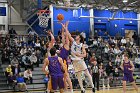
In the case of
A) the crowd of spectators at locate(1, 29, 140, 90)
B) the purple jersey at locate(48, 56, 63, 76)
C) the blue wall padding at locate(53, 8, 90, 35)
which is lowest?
the crowd of spectators at locate(1, 29, 140, 90)

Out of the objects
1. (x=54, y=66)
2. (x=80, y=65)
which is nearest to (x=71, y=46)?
(x=80, y=65)

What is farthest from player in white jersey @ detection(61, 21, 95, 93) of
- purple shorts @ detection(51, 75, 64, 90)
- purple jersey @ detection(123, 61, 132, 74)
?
purple jersey @ detection(123, 61, 132, 74)

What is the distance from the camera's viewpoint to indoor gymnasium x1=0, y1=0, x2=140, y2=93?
12269 mm

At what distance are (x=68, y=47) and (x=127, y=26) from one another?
27.2m

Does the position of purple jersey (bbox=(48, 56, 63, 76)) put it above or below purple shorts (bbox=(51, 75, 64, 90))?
above

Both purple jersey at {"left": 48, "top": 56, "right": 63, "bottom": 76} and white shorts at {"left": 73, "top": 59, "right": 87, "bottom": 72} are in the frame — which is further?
white shorts at {"left": 73, "top": 59, "right": 87, "bottom": 72}

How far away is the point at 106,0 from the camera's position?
3178 centimetres

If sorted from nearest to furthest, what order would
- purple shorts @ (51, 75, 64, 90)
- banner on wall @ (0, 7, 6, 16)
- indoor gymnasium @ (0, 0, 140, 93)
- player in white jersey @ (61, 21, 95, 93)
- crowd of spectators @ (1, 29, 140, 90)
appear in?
purple shorts @ (51, 75, 64, 90), player in white jersey @ (61, 21, 95, 93), indoor gymnasium @ (0, 0, 140, 93), crowd of spectators @ (1, 29, 140, 90), banner on wall @ (0, 7, 6, 16)

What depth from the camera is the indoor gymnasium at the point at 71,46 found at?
1227cm

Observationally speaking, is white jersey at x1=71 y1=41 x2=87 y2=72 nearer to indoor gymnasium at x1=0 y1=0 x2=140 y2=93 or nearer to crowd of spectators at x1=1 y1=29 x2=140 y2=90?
indoor gymnasium at x1=0 y1=0 x2=140 y2=93

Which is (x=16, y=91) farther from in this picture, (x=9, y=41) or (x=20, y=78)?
(x=9, y=41)

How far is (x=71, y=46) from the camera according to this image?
11.0 metres

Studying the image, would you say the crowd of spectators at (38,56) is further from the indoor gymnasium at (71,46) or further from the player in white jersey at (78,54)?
the player in white jersey at (78,54)

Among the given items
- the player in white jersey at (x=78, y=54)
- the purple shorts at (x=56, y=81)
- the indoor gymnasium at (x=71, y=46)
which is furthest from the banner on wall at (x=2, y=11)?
the purple shorts at (x=56, y=81)
